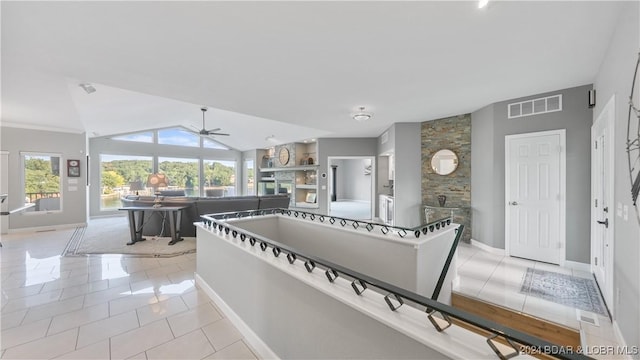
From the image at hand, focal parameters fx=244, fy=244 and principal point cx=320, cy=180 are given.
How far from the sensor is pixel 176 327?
221 centimetres

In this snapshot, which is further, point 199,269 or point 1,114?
point 1,114

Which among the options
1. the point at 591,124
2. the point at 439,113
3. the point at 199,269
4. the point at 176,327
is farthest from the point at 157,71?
the point at 591,124

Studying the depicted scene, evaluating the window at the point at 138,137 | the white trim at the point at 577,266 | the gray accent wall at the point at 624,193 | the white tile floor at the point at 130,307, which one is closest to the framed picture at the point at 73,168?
the window at the point at 138,137

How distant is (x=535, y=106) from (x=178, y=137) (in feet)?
34.4

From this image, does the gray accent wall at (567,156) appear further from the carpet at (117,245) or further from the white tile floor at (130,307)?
the carpet at (117,245)

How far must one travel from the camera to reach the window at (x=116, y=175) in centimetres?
802

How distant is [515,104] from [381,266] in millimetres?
3527

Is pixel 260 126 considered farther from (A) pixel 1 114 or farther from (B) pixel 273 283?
(B) pixel 273 283

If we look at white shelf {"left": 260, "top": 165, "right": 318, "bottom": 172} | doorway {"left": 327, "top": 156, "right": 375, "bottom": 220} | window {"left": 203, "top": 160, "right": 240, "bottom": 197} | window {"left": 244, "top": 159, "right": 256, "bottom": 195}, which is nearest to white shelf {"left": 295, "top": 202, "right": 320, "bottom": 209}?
white shelf {"left": 260, "top": 165, "right": 318, "bottom": 172}

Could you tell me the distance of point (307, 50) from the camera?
240 cm

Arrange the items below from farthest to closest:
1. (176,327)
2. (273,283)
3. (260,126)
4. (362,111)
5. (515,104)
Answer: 1. (260,126)
2. (362,111)
3. (515,104)
4. (176,327)
5. (273,283)

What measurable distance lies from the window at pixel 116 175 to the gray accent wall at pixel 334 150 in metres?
5.68

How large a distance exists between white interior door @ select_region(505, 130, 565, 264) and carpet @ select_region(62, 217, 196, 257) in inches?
215

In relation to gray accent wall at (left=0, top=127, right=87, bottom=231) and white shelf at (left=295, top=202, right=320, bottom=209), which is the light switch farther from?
gray accent wall at (left=0, top=127, right=87, bottom=231)
